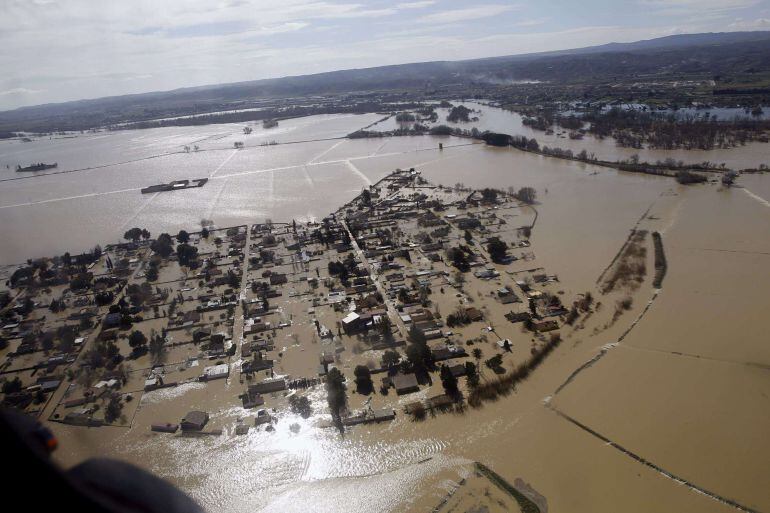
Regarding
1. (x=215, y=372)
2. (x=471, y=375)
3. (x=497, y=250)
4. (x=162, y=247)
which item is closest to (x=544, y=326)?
(x=471, y=375)

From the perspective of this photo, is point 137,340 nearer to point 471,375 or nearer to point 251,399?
point 251,399

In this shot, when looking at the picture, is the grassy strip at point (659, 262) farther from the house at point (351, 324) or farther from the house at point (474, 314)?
the house at point (351, 324)

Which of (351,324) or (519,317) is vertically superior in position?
(351,324)

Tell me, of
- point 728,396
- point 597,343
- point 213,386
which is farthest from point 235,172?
point 728,396

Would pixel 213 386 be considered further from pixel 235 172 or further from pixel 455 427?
pixel 235 172

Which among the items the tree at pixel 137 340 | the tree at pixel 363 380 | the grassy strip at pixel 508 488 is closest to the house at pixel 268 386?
the tree at pixel 363 380

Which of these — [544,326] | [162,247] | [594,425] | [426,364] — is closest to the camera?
[594,425]
